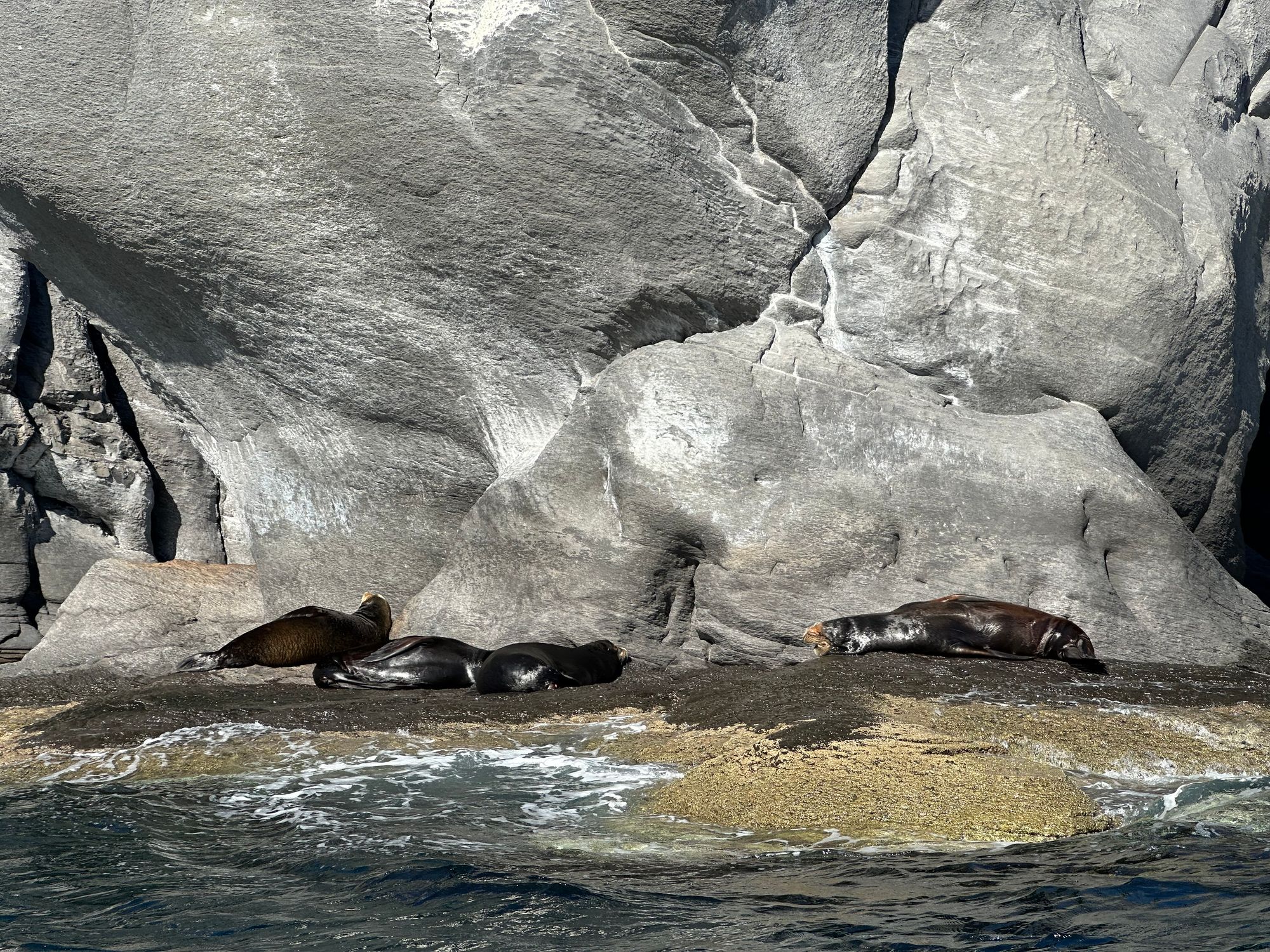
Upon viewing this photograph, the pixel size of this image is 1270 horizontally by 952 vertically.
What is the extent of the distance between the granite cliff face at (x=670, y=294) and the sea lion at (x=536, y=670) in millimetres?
782

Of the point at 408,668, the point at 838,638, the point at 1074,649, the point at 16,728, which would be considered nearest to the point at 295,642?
the point at 408,668

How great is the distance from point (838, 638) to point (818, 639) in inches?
4.5

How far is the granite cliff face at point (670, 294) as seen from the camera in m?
8.40

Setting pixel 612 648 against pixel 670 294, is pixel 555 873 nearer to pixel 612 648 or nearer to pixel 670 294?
pixel 612 648

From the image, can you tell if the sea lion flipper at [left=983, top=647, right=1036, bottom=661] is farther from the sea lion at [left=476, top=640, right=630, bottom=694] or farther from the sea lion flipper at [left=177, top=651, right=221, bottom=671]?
the sea lion flipper at [left=177, top=651, right=221, bottom=671]

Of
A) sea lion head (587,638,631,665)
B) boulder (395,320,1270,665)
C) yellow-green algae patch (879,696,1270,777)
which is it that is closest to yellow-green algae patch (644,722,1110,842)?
yellow-green algae patch (879,696,1270,777)

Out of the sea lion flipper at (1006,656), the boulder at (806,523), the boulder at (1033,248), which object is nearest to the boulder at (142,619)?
the boulder at (806,523)

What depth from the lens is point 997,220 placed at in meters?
9.23

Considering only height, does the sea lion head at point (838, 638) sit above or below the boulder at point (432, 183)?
below

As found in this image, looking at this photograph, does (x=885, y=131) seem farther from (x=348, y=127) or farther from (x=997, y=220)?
(x=348, y=127)

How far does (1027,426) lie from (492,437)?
12.0ft

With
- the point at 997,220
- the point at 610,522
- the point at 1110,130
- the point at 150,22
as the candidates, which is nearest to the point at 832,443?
the point at 610,522

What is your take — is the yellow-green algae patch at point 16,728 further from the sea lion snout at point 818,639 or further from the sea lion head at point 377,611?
the sea lion snout at point 818,639

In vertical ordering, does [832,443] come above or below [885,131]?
below
